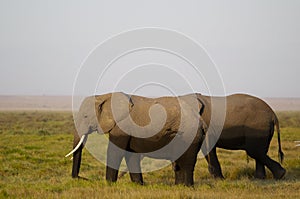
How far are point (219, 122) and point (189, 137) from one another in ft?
8.89

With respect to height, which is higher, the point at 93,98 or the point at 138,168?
the point at 93,98

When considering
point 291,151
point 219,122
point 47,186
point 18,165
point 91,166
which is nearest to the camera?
point 47,186

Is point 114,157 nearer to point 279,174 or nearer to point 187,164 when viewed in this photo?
point 187,164

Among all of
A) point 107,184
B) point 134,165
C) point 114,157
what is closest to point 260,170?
point 134,165

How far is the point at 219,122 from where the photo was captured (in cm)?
1279

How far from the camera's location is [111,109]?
1073cm

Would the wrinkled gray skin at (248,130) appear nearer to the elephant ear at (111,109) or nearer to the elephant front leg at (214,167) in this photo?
the elephant front leg at (214,167)

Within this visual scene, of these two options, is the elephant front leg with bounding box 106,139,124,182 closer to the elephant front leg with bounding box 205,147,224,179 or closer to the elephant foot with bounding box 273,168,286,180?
the elephant front leg with bounding box 205,147,224,179

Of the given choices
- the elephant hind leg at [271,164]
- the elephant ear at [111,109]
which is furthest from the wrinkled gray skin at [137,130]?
the elephant hind leg at [271,164]

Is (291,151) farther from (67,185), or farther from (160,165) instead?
(67,185)

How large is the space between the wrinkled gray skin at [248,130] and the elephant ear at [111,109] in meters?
2.94

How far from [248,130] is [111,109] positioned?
4.23 m

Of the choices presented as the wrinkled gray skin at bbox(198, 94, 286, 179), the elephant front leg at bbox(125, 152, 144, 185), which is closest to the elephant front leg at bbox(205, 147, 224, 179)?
the wrinkled gray skin at bbox(198, 94, 286, 179)

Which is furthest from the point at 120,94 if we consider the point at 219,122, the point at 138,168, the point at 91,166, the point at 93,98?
the point at 91,166
